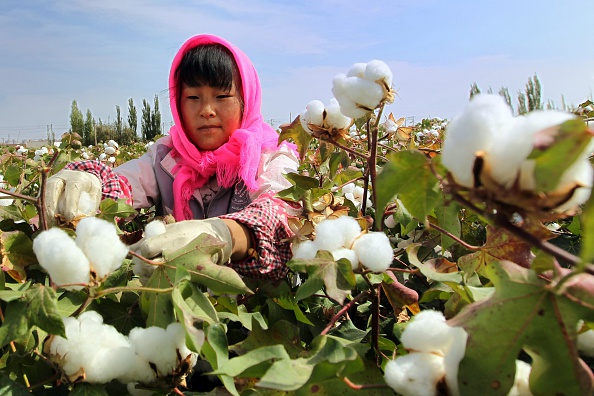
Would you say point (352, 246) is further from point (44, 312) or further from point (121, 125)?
point (121, 125)

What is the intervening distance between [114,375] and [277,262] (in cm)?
67

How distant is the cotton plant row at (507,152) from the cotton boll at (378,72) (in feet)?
1.54

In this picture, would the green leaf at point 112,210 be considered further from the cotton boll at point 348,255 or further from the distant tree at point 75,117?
the distant tree at point 75,117

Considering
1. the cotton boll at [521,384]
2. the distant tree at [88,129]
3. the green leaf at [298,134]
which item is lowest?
the distant tree at [88,129]

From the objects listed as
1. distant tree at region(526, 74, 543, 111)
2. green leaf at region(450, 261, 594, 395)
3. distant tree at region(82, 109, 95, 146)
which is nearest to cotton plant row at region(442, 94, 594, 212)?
green leaf at region(450, 261, 594, 395)

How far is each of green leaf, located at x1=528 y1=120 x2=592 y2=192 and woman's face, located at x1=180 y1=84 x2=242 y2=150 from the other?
5.62 feet

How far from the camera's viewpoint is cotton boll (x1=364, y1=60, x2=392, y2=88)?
896mm

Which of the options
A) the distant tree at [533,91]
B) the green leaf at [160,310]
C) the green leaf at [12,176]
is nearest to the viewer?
the green leaf at [160,310]

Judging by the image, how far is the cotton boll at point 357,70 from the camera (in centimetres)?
92

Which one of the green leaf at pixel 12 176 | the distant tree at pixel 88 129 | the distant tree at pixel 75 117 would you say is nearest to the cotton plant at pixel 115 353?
the green leaf at pixel 12 176

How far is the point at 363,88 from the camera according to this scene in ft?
2.96

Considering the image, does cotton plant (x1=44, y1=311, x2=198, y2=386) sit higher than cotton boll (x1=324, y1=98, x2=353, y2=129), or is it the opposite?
cotton boll (x1=324, y1=98, x2=353, y2=129)

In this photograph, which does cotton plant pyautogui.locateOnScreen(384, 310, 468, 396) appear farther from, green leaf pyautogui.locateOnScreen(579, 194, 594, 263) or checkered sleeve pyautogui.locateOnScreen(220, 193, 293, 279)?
checkered sleeve pyautogui.locateOnScreen(220, 193, 293, 279)

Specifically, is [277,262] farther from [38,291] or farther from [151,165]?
[151,165]
